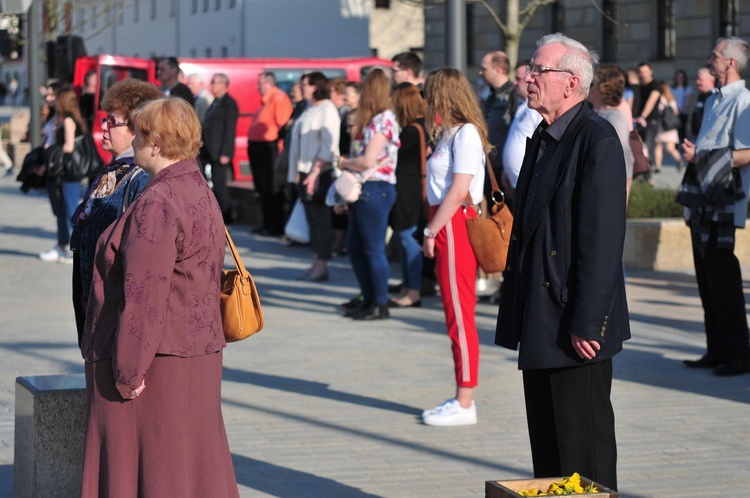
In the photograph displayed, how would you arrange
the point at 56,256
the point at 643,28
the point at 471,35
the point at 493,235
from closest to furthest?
the point at 493,235 → the point at 56,256 → the point at 643,28 → the point at 471,35

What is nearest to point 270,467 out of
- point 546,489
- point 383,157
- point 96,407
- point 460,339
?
point 460,339

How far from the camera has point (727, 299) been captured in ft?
28.5

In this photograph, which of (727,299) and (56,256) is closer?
(727,299)

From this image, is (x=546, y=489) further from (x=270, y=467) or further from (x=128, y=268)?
(x=270, y=467)

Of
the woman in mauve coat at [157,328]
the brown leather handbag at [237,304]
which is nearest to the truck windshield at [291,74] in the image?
the brown leather handbag at [237,304]

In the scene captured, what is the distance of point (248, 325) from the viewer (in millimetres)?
5008

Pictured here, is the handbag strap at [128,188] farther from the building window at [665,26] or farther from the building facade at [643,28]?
the building window at [665,26]

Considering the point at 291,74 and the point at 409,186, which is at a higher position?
the point at 291,74

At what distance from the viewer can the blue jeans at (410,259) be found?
37.3 feet

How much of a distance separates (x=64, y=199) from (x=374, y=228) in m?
4.95

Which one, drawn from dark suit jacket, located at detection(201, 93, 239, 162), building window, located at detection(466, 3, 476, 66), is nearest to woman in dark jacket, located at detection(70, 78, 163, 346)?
dark suit jacket, located at detection(201, 93, 239, 162)

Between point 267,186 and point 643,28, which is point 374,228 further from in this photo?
point 643,28

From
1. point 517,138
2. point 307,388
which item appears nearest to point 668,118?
point 517,138

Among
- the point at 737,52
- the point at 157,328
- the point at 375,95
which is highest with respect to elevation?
the point at 737,52
